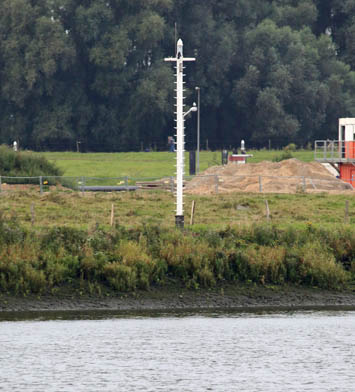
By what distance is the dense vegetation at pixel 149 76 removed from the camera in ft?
356

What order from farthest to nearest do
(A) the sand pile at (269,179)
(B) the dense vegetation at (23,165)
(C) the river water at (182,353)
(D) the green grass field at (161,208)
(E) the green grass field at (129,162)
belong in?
(E) the green grass field at (129,162) → (B) the dense vegetation at (23,165) → (A) the sand pile at (269,179) → (D) the green grass field at (161,208) → (C) the river water at (182,353)

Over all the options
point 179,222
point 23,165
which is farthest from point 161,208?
point 23,165

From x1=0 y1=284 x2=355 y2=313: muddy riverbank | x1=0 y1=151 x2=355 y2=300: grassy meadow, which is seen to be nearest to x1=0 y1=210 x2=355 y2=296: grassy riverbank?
x1=0 y1=151 x2=355 y2=300: grassy meadow

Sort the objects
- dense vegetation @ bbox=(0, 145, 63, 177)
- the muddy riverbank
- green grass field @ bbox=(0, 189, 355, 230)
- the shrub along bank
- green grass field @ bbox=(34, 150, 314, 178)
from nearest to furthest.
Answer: the muddy riverbank
the shrub along bank
green grass field @ bbox=(0, 189, 355, 230)
dense vegetation @ bbox=(0, 145, 63, 177)
green grass field @ bbox=(34, 150, 314, 178)

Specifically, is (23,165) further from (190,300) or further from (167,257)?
(190,300)

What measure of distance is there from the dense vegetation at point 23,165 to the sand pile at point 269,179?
10.2 m

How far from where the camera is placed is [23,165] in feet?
239

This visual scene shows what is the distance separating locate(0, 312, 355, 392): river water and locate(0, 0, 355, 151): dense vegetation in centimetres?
7164

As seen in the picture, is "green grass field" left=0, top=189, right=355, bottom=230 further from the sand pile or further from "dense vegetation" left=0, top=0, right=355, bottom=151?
"dense vegetation" left=0, top=0, right=355, bottom=151

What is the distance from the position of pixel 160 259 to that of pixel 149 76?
7226 centimetres

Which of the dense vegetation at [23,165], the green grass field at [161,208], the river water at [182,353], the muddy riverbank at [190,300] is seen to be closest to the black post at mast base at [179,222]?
the green grass field at [161,208]

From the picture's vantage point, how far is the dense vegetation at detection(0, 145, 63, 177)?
71.4 m

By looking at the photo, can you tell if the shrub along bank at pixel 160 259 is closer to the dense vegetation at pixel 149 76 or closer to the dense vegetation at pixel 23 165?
the dense vegetation at pixel 23 165

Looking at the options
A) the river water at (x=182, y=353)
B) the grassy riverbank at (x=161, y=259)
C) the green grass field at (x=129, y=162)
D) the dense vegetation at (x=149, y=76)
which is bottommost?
the river water at (x=182, y=353)
